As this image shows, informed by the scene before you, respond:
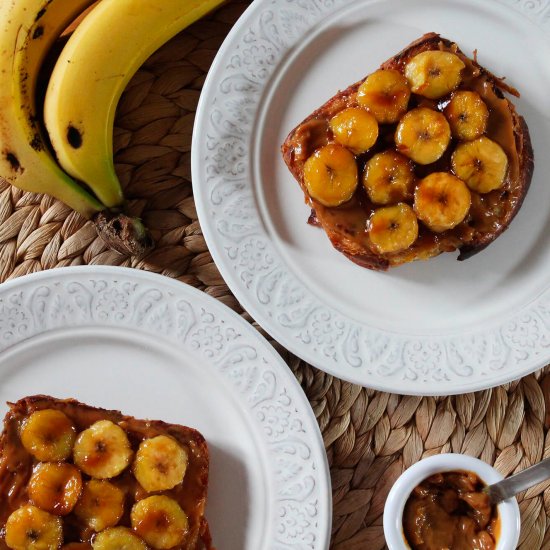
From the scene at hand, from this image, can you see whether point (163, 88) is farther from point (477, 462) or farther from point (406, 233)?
point (477, 462)

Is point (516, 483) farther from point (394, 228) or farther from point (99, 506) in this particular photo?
point (99, 506)

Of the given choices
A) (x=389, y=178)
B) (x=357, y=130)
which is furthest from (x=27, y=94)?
(x=389, y=178)

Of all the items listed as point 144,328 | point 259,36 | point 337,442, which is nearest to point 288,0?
point 259,36

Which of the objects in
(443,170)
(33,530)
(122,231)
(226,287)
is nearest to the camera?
(33,530)

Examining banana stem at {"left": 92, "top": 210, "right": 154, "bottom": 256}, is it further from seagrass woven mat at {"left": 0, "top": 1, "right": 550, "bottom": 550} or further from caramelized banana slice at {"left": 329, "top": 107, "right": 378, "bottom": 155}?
caramelized banana slice at {"left": 329, "top": 107, "right": 378, "bottom": 155}

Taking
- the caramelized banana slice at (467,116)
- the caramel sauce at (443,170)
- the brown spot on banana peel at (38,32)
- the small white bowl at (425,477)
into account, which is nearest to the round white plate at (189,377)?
the small white bowl at (425,477)

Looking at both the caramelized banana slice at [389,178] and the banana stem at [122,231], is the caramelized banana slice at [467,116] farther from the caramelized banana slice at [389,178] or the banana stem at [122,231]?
the banana stem at [122,231]
